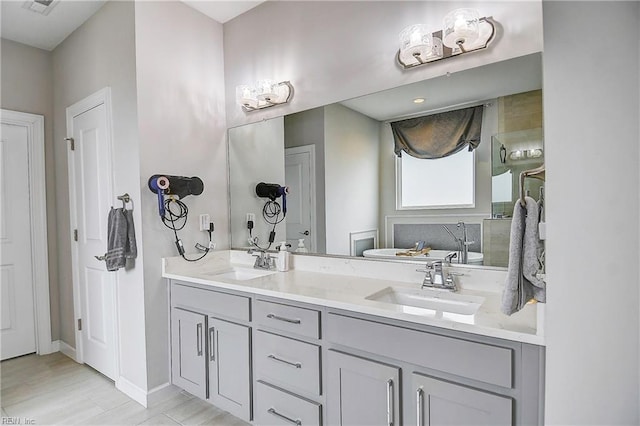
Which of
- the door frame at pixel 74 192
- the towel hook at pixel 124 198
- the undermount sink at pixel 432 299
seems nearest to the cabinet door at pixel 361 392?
the undermount sink at pixel 432 299

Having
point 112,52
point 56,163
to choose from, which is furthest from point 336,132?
point 56,163

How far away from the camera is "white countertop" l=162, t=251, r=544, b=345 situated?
3.90 ft

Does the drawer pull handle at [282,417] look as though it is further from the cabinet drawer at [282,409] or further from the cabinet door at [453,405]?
the cabinet door at [453,405]

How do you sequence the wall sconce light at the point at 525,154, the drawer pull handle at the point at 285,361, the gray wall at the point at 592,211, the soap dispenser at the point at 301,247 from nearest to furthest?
the gray wall at the point at 592,211, the wall sconce light at the point at 525,154, the drawer pull handle at the point at 285,361, the soap dispenser at the point at 301,247

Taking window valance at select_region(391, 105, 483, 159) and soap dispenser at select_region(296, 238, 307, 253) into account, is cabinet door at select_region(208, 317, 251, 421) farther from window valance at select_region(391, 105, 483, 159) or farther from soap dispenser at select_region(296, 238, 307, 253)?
window valance at select_region(391, 105, 483, 159)

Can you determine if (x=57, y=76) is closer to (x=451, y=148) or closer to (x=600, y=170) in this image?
(x=451, y=148)

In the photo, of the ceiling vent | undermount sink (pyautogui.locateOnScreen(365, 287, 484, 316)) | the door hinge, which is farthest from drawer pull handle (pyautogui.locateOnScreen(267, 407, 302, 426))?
the ceiling vent

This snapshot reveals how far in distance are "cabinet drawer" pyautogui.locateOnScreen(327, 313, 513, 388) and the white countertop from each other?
0.19 ft

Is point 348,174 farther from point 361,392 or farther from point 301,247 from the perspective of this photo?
point 361,392

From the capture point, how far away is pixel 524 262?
112 centimetres

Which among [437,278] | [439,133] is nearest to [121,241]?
[437,278]

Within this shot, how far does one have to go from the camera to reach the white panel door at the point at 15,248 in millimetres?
2914

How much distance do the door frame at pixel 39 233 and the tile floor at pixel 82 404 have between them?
39 cm

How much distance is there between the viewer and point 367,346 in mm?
1432
